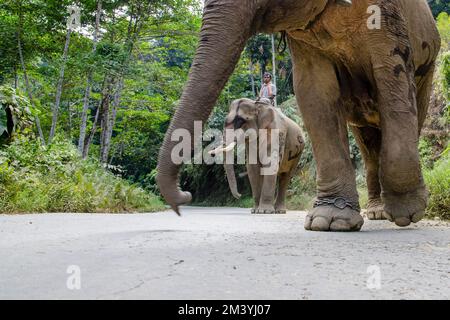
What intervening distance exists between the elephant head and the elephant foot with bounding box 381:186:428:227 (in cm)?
185

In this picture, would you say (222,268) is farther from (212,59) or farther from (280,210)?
(280,210)

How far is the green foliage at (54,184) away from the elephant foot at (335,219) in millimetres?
5168

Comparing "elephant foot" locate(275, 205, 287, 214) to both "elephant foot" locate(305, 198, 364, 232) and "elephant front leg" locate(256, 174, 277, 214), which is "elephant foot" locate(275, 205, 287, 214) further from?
"elephant foot" locate(305, 198, 364, 232)

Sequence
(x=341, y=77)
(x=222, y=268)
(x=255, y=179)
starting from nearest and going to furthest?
(x=222, y=268) → (x=341, y=77) → (x=255, y=179)

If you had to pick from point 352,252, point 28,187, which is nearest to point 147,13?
point 28,187

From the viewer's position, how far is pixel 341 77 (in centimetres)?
537

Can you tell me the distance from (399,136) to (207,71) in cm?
188

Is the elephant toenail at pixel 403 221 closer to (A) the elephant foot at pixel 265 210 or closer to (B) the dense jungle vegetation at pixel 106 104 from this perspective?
(B) the dense jungle vegetation at pixel 106 104

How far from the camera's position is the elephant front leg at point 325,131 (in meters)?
4.98

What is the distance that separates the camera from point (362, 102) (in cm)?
539

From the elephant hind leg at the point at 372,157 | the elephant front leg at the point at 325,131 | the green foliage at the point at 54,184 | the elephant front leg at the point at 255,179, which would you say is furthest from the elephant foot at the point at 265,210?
the elephant front leg at the point at 325,131

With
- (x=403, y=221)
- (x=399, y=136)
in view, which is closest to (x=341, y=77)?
(x=399, y=136)

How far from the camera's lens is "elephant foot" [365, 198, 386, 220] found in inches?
263

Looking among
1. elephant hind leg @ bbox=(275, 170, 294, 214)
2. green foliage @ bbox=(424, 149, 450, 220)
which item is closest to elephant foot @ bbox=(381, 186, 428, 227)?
green foliage @ bbox=(424, 149, 450, 220)
